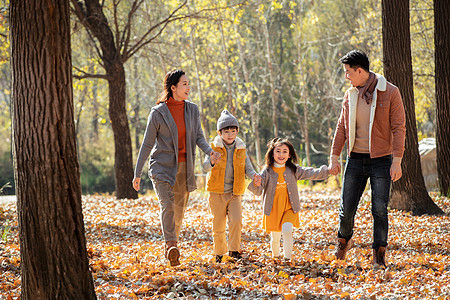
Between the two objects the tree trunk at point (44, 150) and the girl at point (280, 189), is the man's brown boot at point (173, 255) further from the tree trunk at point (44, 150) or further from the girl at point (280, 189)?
the tree trunk at point (44, 150)

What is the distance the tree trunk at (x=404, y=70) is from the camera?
834 cm

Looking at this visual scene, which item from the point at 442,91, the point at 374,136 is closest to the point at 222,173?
the point at 374,136

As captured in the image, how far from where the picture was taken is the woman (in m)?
5.48

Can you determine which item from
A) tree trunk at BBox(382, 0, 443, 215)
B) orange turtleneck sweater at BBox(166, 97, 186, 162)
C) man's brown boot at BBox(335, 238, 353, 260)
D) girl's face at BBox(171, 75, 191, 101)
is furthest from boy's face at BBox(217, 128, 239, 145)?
tree trunk at BBox(382, 0, 443, 215)

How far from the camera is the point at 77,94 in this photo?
27.9 metres

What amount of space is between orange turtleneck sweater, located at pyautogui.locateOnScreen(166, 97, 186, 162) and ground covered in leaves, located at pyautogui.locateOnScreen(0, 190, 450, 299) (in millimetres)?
1197

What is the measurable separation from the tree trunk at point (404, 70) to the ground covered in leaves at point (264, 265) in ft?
1.24

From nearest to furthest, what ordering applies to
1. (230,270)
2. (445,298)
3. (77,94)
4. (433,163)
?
(445,298) → (230,270) → (433,163) → (77,94)

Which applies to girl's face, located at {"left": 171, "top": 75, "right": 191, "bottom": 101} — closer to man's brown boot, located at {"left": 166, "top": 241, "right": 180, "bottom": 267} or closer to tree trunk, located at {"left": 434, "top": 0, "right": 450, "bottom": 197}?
man's brown boot, located at {"left": 166, "top": 241, "right": 180, "bottom": 267}

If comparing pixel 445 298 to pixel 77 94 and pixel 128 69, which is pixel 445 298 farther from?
pixel 128 69

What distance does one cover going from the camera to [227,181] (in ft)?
18.5

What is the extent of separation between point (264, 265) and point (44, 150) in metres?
2.72

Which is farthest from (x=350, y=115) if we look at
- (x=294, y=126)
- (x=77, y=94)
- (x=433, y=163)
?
(x=294, y=126)

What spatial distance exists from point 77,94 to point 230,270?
24481mm
